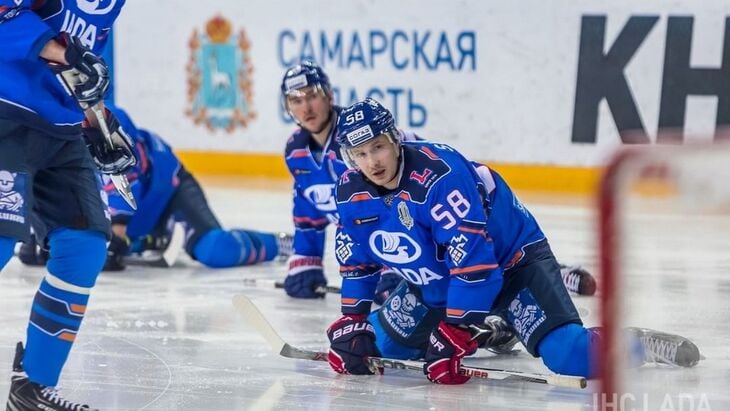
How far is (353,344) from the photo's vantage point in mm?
3770

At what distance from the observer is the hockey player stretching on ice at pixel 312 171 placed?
4.94m

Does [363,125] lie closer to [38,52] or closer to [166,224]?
[38,52]

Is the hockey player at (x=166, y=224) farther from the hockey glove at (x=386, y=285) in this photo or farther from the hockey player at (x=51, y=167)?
the hockey player at (x=51, y=167)

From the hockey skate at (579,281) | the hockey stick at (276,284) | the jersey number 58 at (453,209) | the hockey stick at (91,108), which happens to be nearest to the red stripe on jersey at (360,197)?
the jersey number 58 at (453,209)

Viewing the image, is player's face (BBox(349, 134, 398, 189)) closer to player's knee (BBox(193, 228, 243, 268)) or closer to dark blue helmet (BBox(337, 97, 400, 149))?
dark blue helmet (BBox(337, 97, 400, 149))

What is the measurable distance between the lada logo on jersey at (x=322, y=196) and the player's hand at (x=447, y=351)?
149 cm

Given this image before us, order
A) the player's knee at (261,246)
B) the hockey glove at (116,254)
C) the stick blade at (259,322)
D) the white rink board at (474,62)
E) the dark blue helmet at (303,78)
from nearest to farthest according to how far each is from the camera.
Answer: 1. the stick blade at (259,322)
2. the dark blue helmet at (303,78)
3. the hockey glove at (116,254)
4. the player's knee at (261,246)
5. the white rink board at (474,62)

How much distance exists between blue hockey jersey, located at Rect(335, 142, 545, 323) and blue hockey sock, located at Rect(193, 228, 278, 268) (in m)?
2.11

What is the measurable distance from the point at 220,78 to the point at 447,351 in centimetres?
549

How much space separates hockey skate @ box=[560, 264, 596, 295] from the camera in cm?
500

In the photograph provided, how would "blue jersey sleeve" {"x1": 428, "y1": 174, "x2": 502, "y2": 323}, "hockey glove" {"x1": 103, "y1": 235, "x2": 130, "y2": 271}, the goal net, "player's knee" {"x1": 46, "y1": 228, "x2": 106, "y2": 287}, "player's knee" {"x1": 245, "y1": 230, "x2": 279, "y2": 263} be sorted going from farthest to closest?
"player's knee" {"x1": 245, "y1": 230, "x2": 279, "y2": 263}
"hockey glove" {"x1": 103, "y1": 235, "x2": 130, "y2": 271}
"blue jersey sleeve" {"x1": 428, "y1": 174, "x2": 502, "y2": 323}
"player's knee" {"x1": 46, "y1": 228, "x2": 106, "y2": 287}
the goal net

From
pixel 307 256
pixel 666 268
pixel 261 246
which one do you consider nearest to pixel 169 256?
pixel 261 246

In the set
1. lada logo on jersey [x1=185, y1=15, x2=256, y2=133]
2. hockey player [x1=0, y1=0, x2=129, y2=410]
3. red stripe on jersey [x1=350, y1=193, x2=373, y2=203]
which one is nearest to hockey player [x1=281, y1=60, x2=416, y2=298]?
red stripe on jersey [x1=350, y1=193, x2=373, y2=203]

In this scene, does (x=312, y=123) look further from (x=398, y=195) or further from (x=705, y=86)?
(x=705, y=86)
